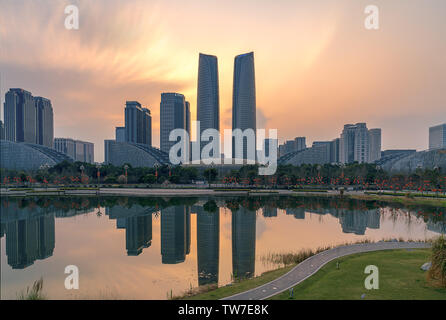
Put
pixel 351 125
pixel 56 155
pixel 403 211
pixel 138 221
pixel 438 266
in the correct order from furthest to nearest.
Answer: pixel 351 125
pixel 56 155
pixel 403 211
pixel 138 221
pixel 438 266

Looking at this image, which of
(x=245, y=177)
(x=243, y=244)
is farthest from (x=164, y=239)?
(x=245, y=177)

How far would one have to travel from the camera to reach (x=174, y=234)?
26.8 metres

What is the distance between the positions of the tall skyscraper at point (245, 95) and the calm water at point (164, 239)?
130 m

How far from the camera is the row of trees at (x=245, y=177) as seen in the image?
71.2 meters

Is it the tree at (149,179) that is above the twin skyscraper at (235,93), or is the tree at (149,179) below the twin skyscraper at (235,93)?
below

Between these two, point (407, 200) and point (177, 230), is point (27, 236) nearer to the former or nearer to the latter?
point (177, 230)

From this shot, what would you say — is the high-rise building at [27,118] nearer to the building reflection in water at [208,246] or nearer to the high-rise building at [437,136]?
the building reflection in water at [208,246]

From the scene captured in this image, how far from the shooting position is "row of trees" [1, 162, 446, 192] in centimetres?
7119

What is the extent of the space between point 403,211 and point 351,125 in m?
149

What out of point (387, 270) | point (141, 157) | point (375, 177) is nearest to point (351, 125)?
point (375, 177)

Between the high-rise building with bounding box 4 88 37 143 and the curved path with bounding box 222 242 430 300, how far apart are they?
601ft

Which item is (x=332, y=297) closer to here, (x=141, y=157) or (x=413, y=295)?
(x=413, y=295)

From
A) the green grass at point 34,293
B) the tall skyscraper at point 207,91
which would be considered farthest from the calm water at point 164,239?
the tall skyscraper at point 207,91

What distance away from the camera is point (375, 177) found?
7244 cm
